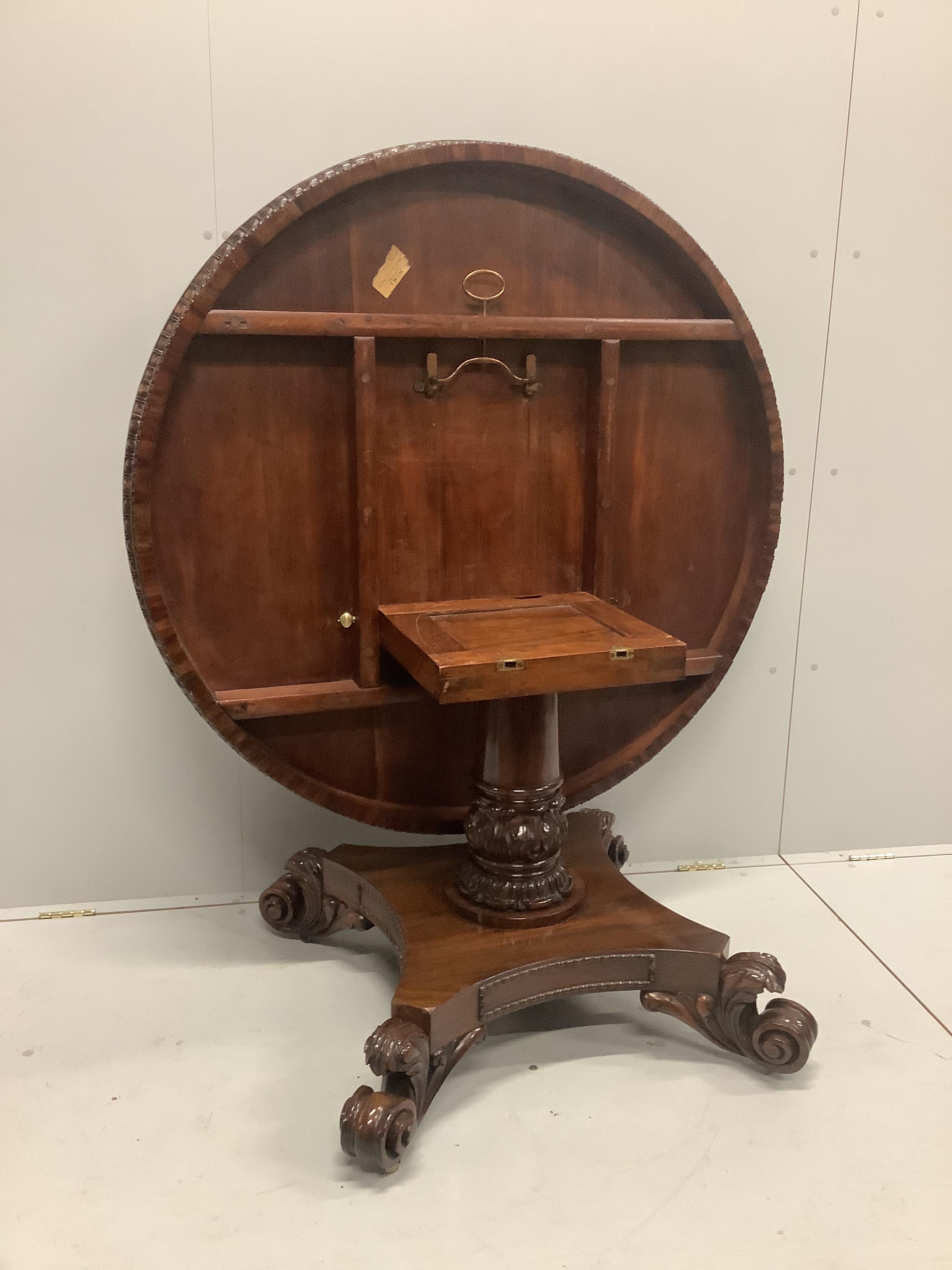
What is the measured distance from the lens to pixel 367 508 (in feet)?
6.43

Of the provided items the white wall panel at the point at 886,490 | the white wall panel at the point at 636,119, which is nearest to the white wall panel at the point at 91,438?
the white wall panel at the point at 636,119

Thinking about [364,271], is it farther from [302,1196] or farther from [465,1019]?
→ [302,1196]

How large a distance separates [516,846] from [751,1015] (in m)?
0.49

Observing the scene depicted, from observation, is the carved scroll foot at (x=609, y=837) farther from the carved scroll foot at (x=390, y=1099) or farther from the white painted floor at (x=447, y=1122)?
the carved scroll foot at (x=390, y=1099)

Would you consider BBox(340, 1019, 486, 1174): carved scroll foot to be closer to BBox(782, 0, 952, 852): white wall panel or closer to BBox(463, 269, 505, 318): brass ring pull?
BBox(463, 269, 505, 318): brass ring pull

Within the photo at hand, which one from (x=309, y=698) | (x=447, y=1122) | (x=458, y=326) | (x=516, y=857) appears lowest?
(x=447, y=1122)

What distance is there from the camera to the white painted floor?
152cm

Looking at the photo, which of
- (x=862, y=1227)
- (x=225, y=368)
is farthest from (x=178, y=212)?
(x=862, y=1227)

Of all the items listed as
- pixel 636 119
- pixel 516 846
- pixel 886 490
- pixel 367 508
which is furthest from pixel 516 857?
pixel 636 119

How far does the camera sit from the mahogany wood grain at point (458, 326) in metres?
1.83

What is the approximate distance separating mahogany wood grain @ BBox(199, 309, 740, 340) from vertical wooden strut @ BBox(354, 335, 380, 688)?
0.15ft

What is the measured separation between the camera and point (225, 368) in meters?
1.89

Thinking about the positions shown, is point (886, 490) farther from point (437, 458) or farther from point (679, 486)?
point (437, 458)

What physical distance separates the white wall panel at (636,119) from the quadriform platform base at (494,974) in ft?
1.34
